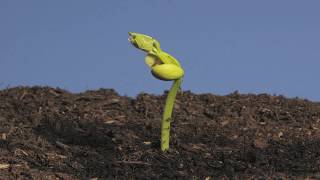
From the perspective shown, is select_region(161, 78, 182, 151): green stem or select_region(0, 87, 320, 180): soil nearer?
select_region(0, 87, 320, 180): soil

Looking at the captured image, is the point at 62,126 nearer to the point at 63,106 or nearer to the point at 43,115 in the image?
the point at 43,115

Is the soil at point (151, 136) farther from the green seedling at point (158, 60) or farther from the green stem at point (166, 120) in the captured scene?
the green seedling at point (158, 60)

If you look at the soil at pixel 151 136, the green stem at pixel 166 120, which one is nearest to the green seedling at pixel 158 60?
the green stem at pixel 166 120

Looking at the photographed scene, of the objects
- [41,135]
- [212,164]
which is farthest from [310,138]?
[41,135]

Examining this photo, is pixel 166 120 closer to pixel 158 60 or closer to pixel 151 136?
pixel 158 60

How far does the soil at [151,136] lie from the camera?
15.0ft

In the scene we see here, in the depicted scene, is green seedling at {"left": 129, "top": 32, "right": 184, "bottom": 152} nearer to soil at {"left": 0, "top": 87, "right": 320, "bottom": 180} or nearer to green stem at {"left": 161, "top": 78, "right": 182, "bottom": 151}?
green stem at {"left": 161, "top": 78, "right": 182, "bottom": 151}

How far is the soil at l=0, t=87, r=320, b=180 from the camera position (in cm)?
458

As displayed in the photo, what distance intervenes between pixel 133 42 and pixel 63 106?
2379 millimetres

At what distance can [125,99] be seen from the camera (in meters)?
7.15

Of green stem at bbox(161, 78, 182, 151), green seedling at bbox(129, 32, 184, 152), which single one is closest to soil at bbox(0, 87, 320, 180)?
green stem at bbox(161, 78, 182, 151)

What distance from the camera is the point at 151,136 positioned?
5547 millimetres

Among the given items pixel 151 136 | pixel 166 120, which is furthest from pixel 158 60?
pixel 151 136

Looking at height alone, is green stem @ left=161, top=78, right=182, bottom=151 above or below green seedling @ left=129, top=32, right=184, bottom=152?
below
